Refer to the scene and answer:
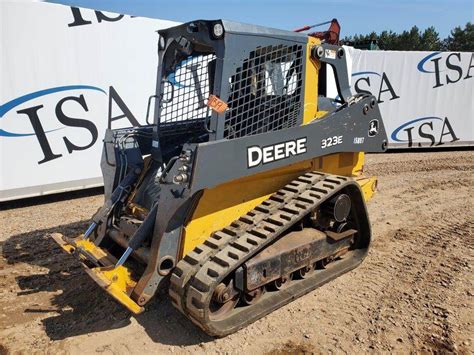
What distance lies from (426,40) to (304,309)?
60.1 meters

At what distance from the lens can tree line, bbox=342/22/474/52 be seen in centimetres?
5528

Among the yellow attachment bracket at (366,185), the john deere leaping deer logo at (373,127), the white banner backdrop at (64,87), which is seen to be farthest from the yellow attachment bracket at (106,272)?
the white banner backdrop at (64,87)

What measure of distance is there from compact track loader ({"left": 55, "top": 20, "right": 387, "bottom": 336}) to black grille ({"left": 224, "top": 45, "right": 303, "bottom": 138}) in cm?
1

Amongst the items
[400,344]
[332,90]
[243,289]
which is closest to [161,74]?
[332,90]

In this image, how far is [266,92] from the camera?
12.4ft

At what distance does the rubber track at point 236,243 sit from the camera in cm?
314

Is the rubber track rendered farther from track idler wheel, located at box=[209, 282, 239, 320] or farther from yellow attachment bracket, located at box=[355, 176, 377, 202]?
yellow attachment bracket, located at box=[355, 176, 377, 202]

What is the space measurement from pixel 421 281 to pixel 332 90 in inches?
89.0

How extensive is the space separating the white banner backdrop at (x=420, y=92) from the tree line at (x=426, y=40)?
45.9m

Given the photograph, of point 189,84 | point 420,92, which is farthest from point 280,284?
point 420,92

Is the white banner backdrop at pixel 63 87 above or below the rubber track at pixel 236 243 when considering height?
above

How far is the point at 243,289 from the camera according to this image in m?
3.46

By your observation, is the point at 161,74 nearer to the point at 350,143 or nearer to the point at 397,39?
the point at 350,143

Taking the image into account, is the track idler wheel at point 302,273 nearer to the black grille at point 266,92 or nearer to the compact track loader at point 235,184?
the compact track loader at point 235,184
